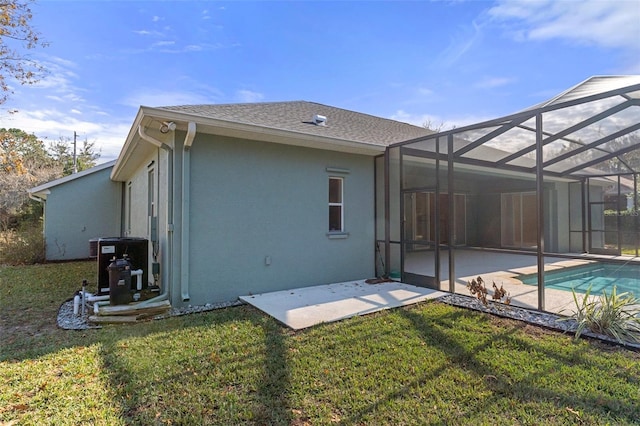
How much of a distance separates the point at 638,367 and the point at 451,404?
2226mm

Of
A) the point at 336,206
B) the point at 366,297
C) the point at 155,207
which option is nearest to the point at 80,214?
the point at 155,207

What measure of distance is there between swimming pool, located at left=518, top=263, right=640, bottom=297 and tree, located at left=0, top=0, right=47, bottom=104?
45.4 ft

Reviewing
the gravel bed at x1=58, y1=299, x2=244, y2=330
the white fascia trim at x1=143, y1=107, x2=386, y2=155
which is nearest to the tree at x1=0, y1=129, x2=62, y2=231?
the gravel bed at x1=58, y1=299, x2=244, y2=330

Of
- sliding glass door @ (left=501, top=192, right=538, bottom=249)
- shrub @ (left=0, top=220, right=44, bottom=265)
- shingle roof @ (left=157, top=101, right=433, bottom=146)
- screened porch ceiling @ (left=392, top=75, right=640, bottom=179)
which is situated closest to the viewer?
screened porch ceiling @ (left=392, top=75, right=640, bottom=179)

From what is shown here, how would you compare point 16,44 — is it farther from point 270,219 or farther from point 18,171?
point 270,219

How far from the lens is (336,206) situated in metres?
7.48

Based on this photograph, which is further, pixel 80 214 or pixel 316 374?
pixel 80 214

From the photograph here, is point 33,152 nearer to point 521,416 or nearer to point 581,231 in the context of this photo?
point 521,416

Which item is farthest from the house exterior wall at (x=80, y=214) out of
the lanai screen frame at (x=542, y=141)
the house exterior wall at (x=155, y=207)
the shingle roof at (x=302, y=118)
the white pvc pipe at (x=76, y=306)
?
the lanai screen frame at (x=542, y=141)

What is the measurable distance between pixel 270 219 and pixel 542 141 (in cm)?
489

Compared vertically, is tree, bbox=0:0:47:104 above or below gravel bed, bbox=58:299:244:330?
above

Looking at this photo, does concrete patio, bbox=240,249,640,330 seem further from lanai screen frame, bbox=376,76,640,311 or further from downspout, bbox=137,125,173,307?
downspout, bbox=137,125,173,307

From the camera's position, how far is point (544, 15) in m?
6.84

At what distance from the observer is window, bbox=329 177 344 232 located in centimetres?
743
